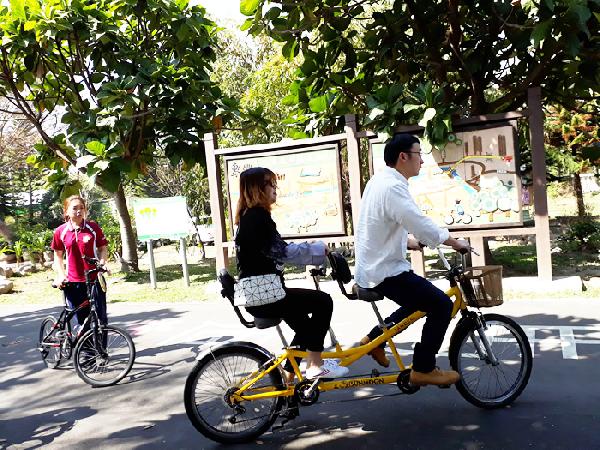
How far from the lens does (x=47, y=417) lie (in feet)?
15.3

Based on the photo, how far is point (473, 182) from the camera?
8625mm

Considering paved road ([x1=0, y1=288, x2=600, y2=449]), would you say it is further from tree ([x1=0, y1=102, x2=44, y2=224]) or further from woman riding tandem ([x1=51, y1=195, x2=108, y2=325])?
tree ([x1=0, y1=102, x2=44, y2=224])

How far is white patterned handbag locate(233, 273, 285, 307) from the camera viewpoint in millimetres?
3598

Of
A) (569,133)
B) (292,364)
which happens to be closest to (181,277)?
(292,364)

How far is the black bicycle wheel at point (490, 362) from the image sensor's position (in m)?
3.98

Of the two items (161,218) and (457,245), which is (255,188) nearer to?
(457,245)

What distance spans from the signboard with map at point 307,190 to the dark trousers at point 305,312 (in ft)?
18.8

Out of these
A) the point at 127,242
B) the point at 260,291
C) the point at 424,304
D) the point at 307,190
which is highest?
the point at 307,190

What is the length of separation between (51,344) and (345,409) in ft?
11.0

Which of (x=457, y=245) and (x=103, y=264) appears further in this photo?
(x=103, y=264)

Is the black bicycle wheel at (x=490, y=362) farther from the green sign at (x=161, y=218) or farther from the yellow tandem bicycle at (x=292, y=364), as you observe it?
the green sign at (x=161, y=218)

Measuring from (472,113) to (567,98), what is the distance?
1618mm

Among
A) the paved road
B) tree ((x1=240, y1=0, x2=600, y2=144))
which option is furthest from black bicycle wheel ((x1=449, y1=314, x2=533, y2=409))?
tree ((x1=240, y1=0, x2=600, y2=144))

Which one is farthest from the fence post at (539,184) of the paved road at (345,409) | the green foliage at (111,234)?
the green foliage at (111,234)
